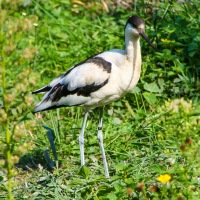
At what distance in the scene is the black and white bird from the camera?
498 centimetres

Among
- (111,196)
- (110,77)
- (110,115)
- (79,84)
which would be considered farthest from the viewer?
(110,115)

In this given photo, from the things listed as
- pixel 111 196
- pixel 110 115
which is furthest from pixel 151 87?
pixel 111 196

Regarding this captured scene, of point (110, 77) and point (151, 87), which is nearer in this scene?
point (110, 77)

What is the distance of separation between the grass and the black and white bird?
322mm

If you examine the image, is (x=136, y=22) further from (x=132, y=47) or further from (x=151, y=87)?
(x=151, y=87)

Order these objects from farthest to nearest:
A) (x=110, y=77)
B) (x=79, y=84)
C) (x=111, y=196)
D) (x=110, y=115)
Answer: (x=110, y=115), (x=79, y=84), (x=110, y=77), (x=111, y=196)

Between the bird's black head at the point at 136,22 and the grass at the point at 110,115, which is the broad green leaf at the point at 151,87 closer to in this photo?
the grass at the point at 110,115

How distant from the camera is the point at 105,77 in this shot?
498 centimetres

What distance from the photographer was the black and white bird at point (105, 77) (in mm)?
4977

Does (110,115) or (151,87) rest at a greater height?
(151,87)

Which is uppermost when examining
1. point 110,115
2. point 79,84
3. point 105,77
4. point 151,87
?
point 105,77

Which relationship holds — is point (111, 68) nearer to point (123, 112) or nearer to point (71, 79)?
point (71, 79)

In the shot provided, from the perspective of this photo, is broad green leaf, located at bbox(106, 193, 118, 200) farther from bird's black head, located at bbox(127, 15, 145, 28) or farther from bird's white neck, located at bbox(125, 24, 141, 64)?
bird's black head, located at bbox(127, 15, 145, 28)

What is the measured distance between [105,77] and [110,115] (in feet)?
3.67
